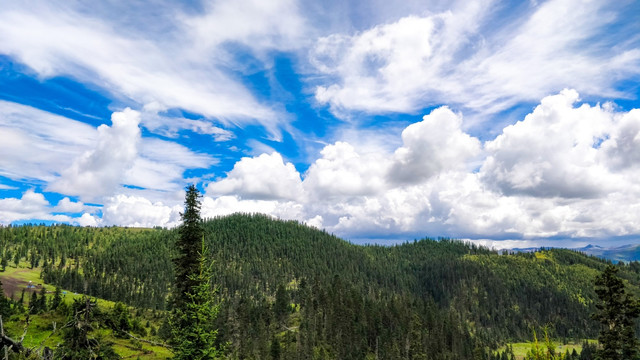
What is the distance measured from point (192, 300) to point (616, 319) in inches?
1481

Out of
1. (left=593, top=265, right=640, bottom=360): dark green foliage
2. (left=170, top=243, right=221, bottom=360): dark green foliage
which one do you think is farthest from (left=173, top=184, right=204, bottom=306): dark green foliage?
(left=593, top=265, right=640, bottom=360): dark green foliage

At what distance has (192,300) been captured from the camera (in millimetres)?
27000

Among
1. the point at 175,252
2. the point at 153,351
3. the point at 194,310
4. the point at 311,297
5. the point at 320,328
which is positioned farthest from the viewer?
the point at 311,297

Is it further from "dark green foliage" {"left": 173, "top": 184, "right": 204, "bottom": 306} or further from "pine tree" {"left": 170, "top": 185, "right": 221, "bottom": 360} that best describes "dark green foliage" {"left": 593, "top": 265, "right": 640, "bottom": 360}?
"dark green foliage" {"left": 173, "top": 184, "right": 204, "bottom": 306}

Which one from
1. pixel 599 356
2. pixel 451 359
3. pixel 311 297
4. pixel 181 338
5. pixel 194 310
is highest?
pixel 194 310

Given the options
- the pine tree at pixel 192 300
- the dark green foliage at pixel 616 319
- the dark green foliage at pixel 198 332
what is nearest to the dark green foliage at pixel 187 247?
the pine tree at pixel 192 300

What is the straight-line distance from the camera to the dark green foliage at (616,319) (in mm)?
31000

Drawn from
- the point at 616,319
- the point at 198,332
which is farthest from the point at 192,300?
the point at 616,319

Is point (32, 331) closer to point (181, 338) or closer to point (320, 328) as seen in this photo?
point (181, 338)

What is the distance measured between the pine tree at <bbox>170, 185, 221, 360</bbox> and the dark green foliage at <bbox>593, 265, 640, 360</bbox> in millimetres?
33967

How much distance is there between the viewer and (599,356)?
3184 centimetres

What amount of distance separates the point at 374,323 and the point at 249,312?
53.1m

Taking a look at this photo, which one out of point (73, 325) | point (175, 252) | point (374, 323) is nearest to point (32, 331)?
point (175, 252)

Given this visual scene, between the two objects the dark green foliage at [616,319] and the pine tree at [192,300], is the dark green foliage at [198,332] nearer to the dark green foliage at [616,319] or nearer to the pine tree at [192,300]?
the pine tree at [192,300]
